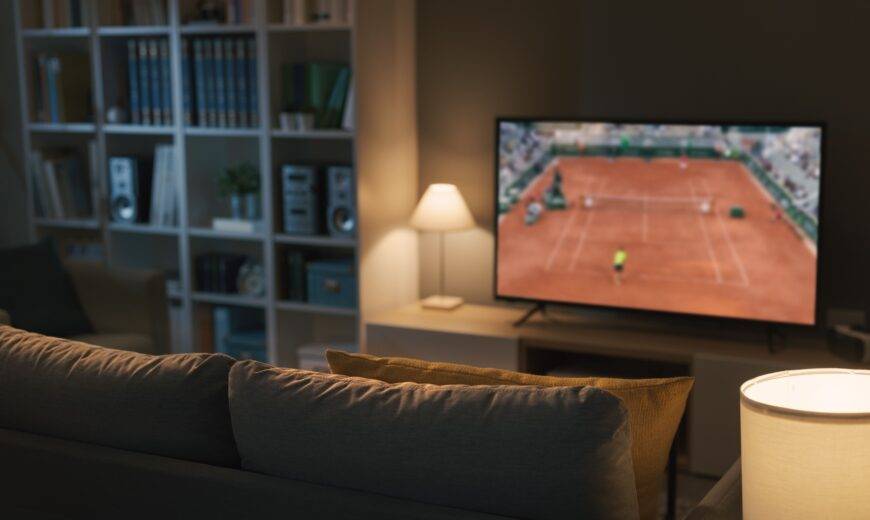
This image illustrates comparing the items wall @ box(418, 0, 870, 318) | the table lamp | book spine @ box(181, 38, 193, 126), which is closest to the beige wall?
wall @ box(418, 0, 870, 318)

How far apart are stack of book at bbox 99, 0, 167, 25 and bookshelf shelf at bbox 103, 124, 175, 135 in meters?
0.47

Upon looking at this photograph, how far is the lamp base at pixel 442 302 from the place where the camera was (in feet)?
15.2

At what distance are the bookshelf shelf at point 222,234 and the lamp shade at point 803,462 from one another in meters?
3.22

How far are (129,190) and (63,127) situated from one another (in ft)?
1.45

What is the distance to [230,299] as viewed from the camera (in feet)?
16.0

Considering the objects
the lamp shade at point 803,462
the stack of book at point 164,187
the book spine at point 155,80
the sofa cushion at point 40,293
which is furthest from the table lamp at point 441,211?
the lamp shade at point 803,462

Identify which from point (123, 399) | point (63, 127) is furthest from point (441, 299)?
point (123, 399)

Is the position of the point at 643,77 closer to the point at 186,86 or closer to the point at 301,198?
the point at 301,198

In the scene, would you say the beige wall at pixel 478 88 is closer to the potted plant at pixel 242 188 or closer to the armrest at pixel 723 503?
the potted plant at pixel 242 188

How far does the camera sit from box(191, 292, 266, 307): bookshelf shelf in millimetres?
4809

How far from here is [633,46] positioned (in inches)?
167

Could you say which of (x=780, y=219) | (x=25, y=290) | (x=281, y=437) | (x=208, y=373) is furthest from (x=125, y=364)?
(x=780, y=219)

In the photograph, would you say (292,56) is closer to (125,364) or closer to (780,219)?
(780,219)

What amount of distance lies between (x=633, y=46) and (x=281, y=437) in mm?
2780
